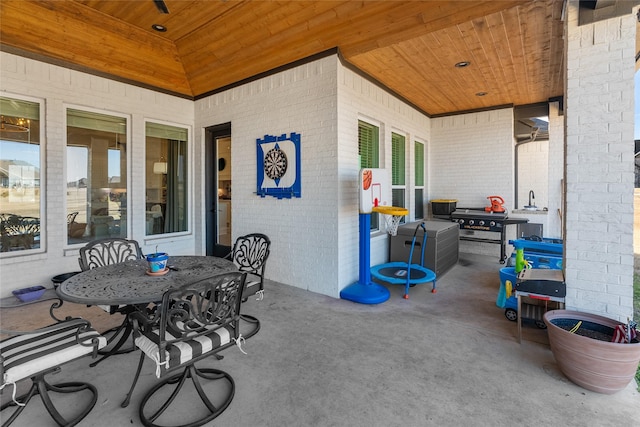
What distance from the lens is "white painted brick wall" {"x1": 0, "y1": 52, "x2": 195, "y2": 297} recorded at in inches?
156

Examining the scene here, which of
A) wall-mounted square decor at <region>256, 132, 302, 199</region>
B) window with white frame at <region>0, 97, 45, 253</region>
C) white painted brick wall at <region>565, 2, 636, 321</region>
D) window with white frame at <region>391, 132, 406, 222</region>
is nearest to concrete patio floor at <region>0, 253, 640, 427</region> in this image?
white painted brick wall at <region>565, 2, 636, 321</region>

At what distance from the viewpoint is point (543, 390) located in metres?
2.17

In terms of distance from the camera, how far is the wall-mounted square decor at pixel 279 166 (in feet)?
14.3

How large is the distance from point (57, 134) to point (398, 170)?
17.4ft

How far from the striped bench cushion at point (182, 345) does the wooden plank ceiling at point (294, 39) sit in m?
3.36

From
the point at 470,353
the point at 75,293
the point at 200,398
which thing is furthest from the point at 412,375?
the point at 75,293

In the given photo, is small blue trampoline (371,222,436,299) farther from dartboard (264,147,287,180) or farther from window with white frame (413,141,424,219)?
window with white frame (413,141,424,219)

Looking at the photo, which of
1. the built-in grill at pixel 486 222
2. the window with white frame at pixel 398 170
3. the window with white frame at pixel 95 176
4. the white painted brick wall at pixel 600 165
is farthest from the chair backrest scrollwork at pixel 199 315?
the built-in grill at pixel 486 222

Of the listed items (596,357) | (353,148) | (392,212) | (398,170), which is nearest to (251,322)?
(392,212)

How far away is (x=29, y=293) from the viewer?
379cm

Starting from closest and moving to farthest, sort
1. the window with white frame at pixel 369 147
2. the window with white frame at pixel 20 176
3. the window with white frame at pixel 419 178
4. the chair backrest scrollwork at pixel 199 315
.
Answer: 1. the chair backrest scrollwork at pixel 199 315
2. the window with white frame at pixel 20 176
3. the window with white frame at pixel 369 147
4. the window with white frame at pixel 419 178

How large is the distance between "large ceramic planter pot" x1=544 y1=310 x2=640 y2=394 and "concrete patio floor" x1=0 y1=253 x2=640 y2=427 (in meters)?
0.08

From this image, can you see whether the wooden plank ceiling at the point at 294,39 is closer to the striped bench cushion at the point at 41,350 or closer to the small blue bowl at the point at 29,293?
the small blue bowl at the point at 29,293

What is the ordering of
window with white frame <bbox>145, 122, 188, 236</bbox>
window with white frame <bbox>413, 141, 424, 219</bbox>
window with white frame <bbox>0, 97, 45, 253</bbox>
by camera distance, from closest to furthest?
window with white frame <bbox>0, 97, 45, 253</bbox> → window with white frame <bbox>145, 122, 188, 236</bbox> → window with white frame <bbox>413, 141, 424, 219</bbox>
